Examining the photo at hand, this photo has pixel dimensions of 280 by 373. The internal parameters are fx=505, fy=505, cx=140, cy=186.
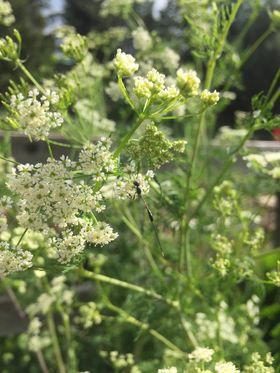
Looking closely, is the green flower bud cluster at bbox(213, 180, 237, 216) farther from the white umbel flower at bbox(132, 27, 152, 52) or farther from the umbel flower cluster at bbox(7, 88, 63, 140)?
the umbel flower cluster at bbox(7, 88, 63, 140)

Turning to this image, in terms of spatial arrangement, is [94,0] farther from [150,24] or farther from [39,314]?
[39,314]

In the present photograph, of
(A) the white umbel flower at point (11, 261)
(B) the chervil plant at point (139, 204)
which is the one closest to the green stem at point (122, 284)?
(B) the chervil plant at point (139, 204)

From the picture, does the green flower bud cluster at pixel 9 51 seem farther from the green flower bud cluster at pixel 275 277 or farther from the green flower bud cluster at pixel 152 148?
the green flower bud cluster at pixel 275 277

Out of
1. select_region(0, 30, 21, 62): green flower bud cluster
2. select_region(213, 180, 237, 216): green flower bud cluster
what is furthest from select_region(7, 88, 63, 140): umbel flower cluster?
select_region(213, 180, 237, 216): green flower bud cluster

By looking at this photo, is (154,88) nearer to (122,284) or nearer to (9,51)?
(9,51)

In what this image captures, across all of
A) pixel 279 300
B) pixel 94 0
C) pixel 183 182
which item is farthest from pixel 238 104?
pixel 183 182

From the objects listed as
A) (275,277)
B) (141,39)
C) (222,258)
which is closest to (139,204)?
(141,39)

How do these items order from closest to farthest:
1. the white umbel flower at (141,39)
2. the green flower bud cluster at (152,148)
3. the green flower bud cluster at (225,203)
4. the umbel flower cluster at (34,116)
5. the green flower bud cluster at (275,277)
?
the umbel flower cluster at (34,116) → the green flower bud cluster at (152,148) → the green flower bud cluster at (275,277) → the green flower bud cluster at (225,203) → the white umbel flower at (141,39)

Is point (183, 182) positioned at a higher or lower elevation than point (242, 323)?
higher
